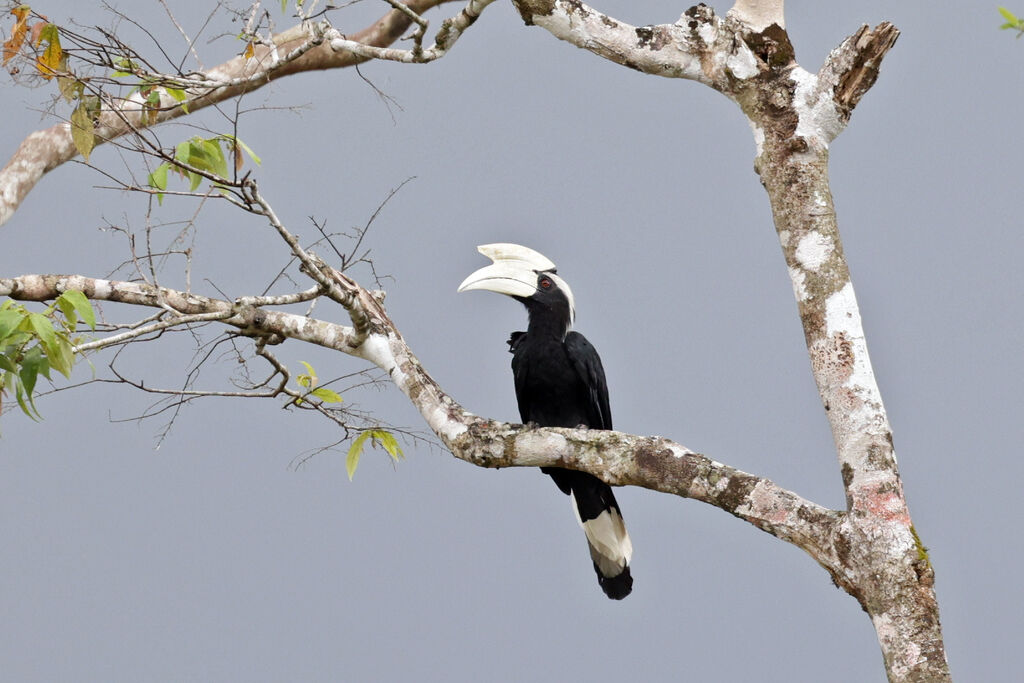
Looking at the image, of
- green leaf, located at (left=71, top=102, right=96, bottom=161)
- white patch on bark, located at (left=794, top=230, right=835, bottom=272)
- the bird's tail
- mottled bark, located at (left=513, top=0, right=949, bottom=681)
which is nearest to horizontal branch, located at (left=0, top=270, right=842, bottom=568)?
mottled bark, located at (left=513, top=0, right=949, bottom=681)

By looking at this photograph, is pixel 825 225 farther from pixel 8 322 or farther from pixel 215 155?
pixel 8 322

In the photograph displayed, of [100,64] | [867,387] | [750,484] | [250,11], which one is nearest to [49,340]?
[100,64]

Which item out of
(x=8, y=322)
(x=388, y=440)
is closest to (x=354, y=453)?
(x=388, y=440)

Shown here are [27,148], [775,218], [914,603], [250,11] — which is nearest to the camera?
[914,603]

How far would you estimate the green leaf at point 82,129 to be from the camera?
340 centimetres

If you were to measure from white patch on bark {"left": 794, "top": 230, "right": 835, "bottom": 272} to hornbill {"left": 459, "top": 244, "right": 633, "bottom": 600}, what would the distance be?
1.23 metres

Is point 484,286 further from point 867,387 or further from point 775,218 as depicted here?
point 867,387

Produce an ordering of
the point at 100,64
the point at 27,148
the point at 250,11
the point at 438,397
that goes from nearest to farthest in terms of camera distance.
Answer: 1. the point at 100,64
2. the point at 438,397
3. the point at 250,11
4. the point at 27,148

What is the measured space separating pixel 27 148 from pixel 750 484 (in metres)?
3.28

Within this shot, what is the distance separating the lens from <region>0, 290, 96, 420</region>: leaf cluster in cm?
296

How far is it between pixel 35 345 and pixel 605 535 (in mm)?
2096

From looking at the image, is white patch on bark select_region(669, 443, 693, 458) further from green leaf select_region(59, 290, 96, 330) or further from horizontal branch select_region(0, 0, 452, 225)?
horizontal branch select_region(0, 0, 452, 225)

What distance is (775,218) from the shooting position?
10.3 feet

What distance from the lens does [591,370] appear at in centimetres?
416
